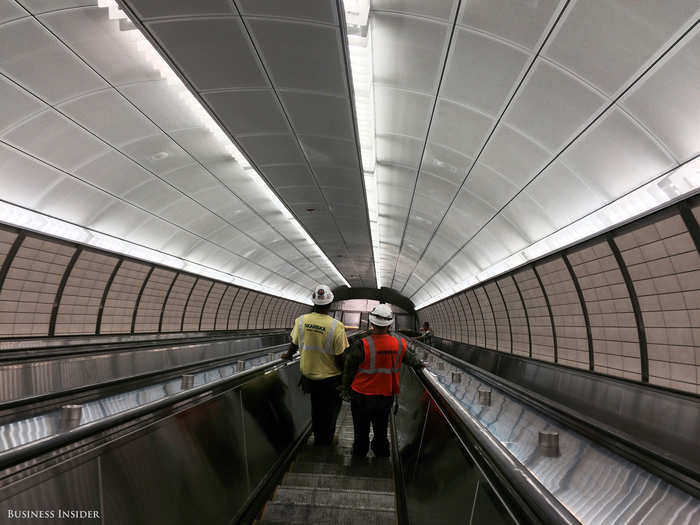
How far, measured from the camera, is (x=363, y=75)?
571 cm

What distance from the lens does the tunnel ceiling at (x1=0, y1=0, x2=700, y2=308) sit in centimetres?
402

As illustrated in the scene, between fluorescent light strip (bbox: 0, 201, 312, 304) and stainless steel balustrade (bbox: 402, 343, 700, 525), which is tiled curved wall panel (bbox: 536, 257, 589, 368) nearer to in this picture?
stainless steel balustrade (bbox: 402, 343, 700, 525)

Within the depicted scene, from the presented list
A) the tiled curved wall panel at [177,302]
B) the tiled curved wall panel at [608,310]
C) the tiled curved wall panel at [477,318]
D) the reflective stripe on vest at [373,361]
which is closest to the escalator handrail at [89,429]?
the reflective stripe on vest at [373,361]

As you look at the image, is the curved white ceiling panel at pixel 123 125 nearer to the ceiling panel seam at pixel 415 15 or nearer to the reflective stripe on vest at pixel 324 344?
the ceiling panel seam at pixel 415 15

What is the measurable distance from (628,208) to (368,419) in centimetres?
400

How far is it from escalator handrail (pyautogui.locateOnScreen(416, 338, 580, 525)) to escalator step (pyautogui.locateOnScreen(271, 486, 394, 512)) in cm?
174

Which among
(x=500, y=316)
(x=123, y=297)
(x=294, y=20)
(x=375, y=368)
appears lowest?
(x=375, y=368)

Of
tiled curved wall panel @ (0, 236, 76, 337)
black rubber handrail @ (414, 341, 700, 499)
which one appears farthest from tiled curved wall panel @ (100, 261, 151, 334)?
black rubber handrail @ (414, 341, 700, 499)

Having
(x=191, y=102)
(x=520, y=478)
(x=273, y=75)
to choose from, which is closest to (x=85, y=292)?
(x=191, y=102)

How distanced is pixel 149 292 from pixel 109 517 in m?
12.3

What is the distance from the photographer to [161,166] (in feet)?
27.5

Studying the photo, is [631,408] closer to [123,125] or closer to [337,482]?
[337,482]

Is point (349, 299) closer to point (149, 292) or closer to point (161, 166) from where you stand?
point (149, 292)

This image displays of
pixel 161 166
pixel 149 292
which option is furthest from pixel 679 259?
pixel 149 292
